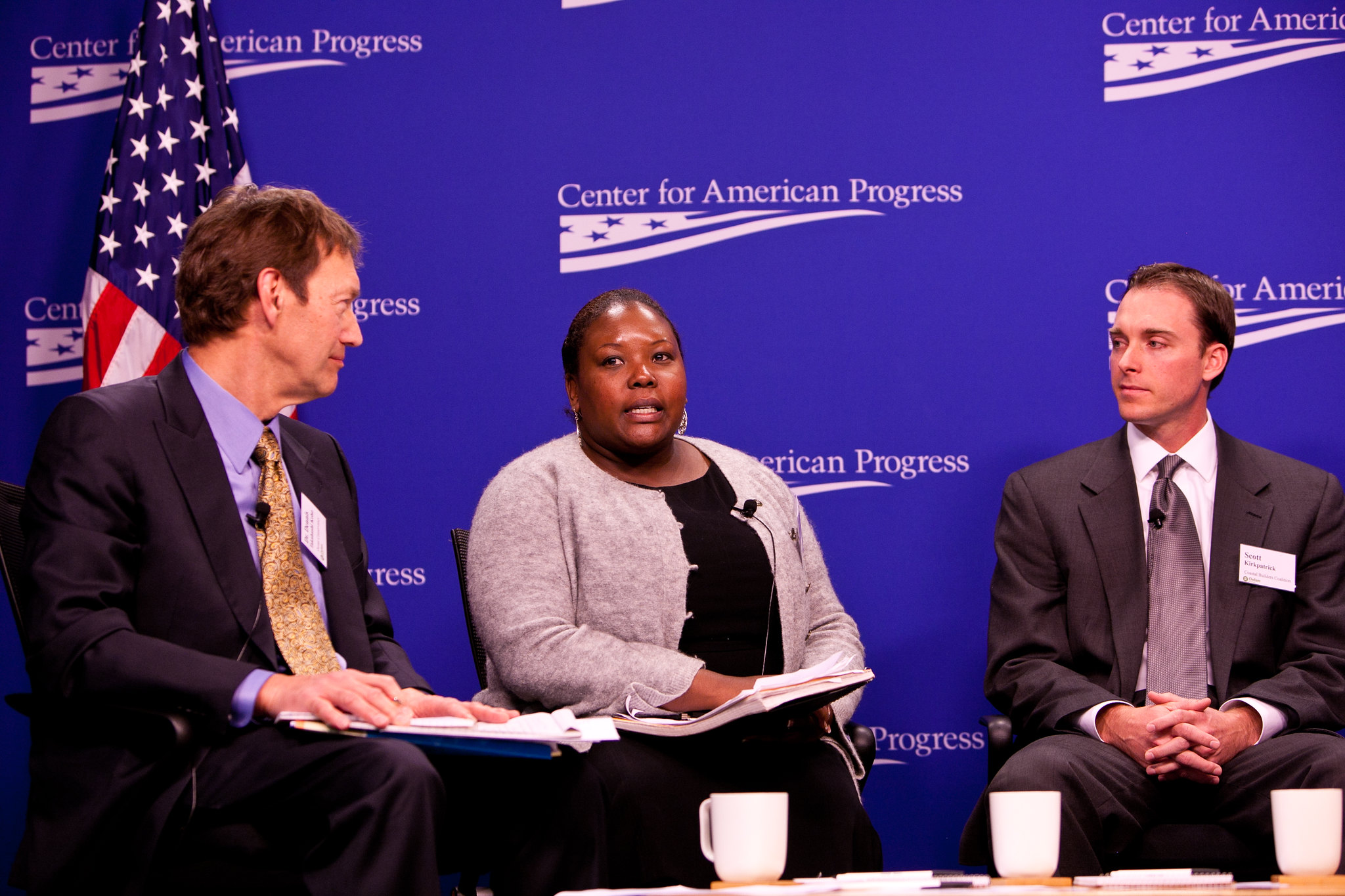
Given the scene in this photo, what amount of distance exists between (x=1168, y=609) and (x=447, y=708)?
1711mm

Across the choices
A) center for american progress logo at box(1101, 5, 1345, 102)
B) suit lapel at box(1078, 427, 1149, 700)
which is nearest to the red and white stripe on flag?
suit lapel at box(1078, 427, 1149, 700)

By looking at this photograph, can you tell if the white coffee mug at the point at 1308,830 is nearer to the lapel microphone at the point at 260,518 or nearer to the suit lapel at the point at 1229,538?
the suit lapel at the point at 1229,538

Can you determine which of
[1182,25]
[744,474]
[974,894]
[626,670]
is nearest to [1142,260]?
[1182,25]

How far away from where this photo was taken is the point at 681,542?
8.84ft

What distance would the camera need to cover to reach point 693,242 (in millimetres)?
3742

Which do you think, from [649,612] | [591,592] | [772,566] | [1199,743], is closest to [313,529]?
[591,592]

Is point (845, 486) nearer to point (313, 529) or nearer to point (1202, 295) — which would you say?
point (1202, 295)

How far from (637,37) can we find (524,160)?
521 mm

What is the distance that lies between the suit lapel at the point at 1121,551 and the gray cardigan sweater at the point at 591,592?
61 cm

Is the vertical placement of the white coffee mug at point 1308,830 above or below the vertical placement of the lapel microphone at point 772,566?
below

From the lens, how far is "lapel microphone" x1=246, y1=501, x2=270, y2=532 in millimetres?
2160

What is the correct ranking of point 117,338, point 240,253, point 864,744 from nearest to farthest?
point 240,253, point 864,744, point 117,338

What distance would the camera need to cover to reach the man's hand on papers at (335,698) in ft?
6.09

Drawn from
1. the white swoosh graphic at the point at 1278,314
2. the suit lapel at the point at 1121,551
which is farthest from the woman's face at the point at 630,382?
the white swoosh graphic at the point at 1278,314
